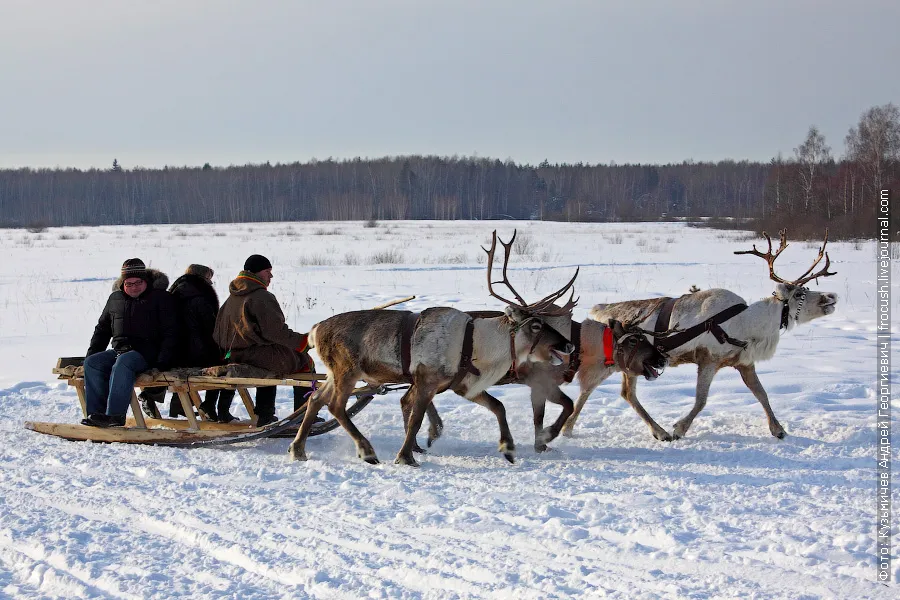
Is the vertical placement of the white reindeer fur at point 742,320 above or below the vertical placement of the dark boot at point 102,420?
above

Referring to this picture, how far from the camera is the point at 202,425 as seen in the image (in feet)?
25.1

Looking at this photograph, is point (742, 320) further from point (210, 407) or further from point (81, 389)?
point (81, 389)

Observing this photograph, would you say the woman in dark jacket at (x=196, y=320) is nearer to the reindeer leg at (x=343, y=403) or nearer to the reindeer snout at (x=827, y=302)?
the reindeer leg at (x=343, y=403)

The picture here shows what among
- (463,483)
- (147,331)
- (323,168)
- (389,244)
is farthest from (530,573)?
(323,168)

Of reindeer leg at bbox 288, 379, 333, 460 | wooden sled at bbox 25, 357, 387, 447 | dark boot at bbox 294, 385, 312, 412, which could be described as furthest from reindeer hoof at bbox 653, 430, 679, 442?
dark boot at bbox 294, 385, 312, 412

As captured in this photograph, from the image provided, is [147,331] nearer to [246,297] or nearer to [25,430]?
[246,297]

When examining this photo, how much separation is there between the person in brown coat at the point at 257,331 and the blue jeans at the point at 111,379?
743 millimetres

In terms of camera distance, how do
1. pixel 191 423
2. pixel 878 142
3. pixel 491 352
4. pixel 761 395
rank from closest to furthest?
pixel 491 352
pixel 191 423
pixel 761 395
pixel 878 142

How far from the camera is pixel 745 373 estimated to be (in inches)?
302

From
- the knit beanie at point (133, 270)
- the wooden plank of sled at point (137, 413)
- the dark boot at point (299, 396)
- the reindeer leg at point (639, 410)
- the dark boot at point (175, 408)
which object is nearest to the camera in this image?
the wooden plank of sled at point (137, 413)

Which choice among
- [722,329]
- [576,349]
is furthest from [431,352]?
[722,329]

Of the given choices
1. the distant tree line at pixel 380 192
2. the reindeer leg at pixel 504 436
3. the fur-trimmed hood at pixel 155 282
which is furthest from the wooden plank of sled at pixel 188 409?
the distant tree line at pixel 380 192

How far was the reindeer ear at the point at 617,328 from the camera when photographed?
731cm

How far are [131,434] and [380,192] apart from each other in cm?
9913
